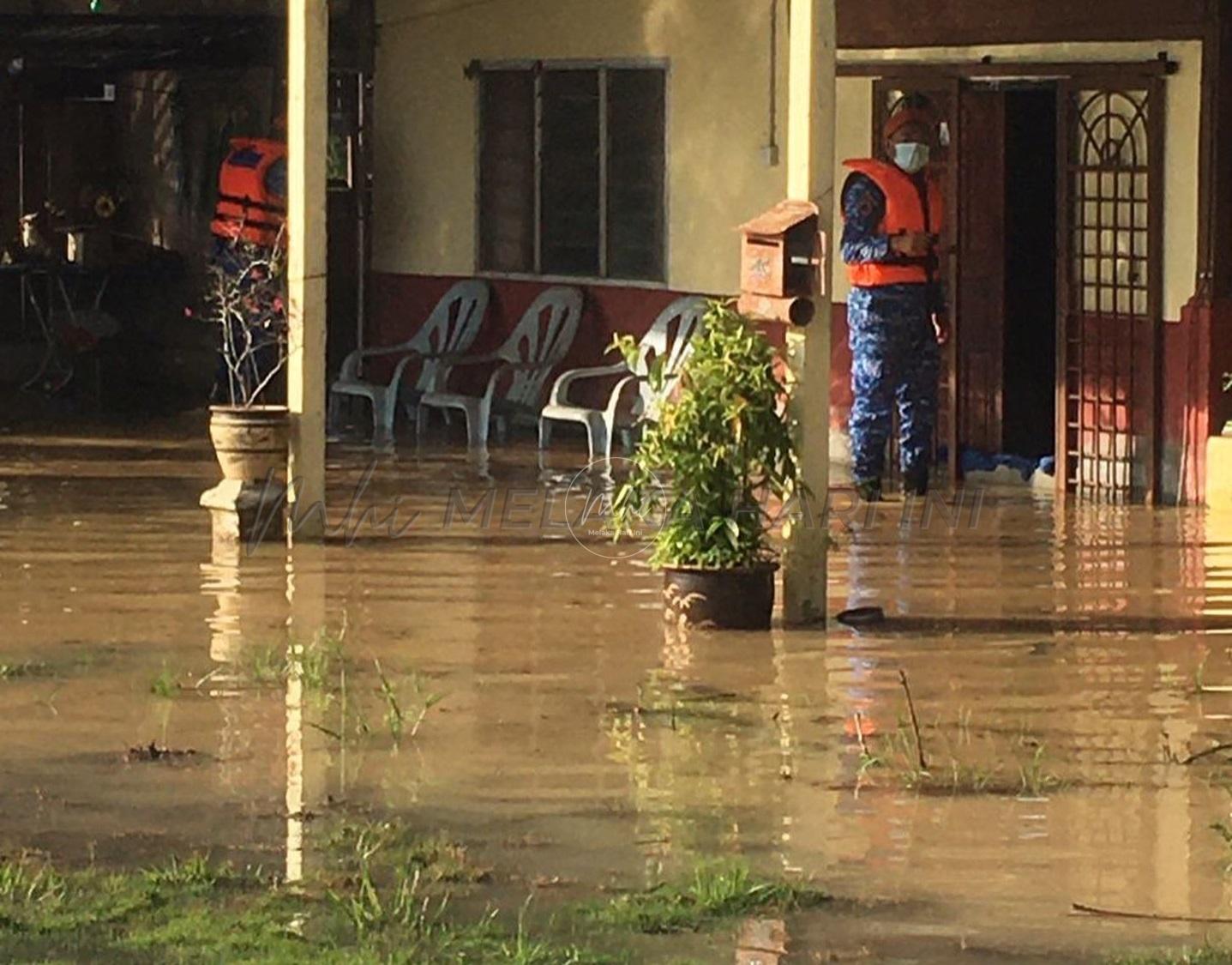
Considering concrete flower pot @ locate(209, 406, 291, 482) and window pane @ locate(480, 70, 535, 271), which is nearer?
concrete flower pot @ locate(209, 406, 291, 482)

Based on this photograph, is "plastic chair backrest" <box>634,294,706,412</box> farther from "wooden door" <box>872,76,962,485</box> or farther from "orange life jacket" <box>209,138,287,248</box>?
"orange life jacket" <box>209,138,287,248</box>

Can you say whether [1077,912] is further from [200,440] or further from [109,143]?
[109,143]

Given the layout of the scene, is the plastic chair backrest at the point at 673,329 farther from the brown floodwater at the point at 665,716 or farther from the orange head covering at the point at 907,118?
the brown floodwater at the point at 665,716

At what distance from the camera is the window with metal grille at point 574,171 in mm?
18719

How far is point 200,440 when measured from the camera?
18.3 m

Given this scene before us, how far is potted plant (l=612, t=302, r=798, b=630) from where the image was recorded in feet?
37.3

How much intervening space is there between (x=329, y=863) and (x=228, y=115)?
49.7 ft

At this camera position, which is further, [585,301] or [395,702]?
[585,301]

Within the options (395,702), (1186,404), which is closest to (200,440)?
(1186,404)

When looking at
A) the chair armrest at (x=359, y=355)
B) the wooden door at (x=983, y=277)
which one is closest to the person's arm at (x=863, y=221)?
the wooden door at (x=983, y=277)

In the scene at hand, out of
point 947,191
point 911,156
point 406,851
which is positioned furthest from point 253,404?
point 406,851

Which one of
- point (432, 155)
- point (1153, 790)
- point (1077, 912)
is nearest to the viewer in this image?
point (1077, 912)

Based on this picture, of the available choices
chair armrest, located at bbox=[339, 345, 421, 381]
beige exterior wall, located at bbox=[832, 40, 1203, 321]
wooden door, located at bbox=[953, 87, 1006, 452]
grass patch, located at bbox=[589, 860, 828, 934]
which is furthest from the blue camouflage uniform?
grass patch, located at bbox=[589, 860, 828, 934]

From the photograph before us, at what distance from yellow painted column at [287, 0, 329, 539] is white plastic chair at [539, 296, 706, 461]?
371cm
